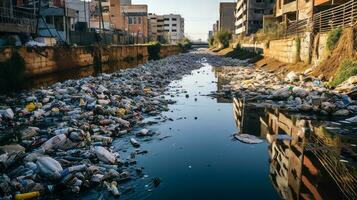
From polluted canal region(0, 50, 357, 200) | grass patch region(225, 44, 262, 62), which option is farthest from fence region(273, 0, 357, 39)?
grass patch region(225, 44, 262, 62)

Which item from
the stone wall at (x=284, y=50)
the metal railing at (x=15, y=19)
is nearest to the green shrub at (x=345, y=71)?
the stone wall at (x=284, y=50)

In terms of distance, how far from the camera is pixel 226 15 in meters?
120

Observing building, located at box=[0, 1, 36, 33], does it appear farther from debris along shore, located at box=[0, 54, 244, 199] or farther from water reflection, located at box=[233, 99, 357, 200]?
water reflection, located at box=[233, 99, 357, 200]

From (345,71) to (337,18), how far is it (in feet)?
16.3

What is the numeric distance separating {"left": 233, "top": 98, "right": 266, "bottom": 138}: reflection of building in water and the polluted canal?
3cm

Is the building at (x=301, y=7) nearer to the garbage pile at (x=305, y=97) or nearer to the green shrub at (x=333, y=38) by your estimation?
the green shrub at (x=333, y=38)

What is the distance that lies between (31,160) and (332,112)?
715cm

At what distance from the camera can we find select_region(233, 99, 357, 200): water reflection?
4.78 meters

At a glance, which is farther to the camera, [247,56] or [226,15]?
[226,15]

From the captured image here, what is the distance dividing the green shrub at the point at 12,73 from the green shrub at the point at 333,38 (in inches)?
495

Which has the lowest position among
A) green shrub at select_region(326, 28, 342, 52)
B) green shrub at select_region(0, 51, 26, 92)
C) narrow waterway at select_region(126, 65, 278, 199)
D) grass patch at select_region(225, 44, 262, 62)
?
narrow waterway at select_region(126, 65, 278, 199)

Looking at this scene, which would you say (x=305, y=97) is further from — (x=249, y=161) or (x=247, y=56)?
(x=247, y=56)

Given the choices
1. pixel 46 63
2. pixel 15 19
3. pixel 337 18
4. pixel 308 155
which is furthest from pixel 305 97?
pixel 15 19

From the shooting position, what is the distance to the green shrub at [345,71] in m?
11.1
